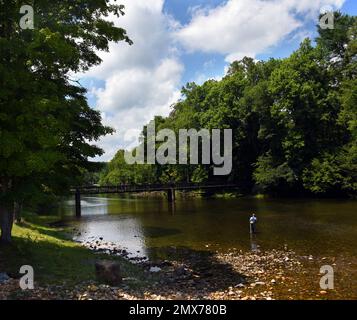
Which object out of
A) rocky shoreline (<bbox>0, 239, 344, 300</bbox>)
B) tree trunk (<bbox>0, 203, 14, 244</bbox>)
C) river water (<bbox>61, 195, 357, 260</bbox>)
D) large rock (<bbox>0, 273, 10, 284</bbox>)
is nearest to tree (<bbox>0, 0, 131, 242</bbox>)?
tree trunk (<bbox>0, 203, 14, 244</bbox>)

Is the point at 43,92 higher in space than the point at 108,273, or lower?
higher

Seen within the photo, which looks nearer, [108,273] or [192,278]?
[108,273]

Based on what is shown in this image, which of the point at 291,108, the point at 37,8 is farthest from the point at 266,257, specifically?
the point at 291,108

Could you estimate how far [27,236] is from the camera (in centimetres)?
2533

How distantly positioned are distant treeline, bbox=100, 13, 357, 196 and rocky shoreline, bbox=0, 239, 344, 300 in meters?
38.8

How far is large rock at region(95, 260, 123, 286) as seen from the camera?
16672 mm

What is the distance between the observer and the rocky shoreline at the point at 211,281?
14703mm

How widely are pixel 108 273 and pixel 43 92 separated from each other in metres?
8.58

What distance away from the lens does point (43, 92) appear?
746 inches

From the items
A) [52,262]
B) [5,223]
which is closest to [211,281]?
[52,262]

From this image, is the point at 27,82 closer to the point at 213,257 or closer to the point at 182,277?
the point at 182,277

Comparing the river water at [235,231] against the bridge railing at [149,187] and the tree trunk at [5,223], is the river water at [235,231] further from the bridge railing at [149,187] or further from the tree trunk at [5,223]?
the bridge railing at [149,187]

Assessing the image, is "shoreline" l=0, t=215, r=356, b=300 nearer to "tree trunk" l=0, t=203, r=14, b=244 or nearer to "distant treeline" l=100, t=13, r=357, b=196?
"tree trunk" l=0, t=203, r=14, b=244

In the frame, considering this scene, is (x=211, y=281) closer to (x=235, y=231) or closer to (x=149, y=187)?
(x=235, y=231)
